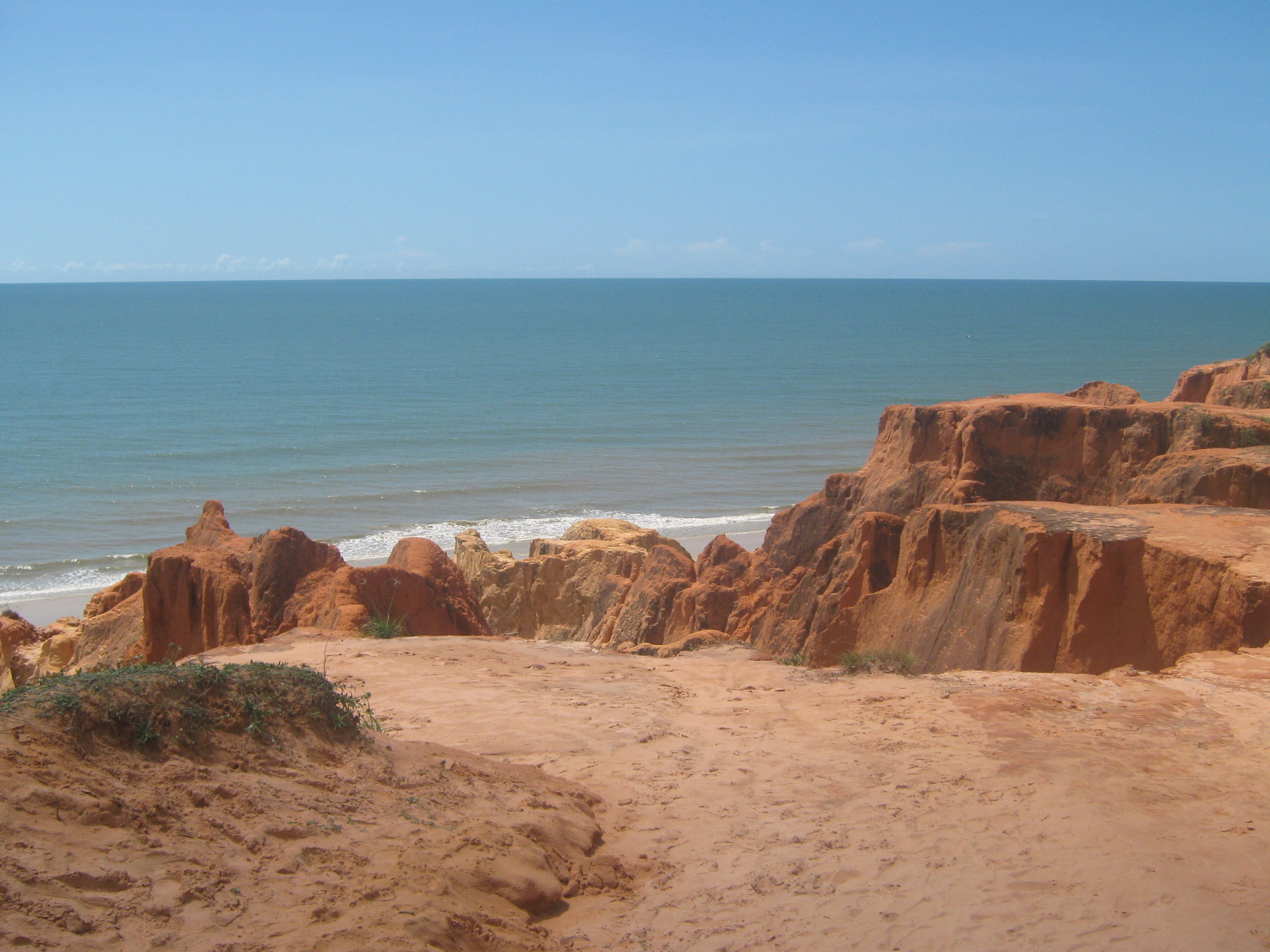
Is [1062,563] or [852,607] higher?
[1062,563]

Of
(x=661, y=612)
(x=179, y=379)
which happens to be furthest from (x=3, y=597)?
(x=179, y=379)

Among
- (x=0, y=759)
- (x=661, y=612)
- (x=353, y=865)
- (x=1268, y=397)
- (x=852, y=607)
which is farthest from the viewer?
(x=1268, y=397)

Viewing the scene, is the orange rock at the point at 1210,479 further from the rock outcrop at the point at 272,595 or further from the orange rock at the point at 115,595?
the orange rock at the point at 115,595

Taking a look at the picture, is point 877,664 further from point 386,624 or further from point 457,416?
point 457,416

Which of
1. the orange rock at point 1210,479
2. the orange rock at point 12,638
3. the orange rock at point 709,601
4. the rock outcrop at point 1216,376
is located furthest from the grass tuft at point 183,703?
the rock outcrop at point 1216,376

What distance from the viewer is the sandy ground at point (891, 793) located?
17.0 feet

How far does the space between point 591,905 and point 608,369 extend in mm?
64814

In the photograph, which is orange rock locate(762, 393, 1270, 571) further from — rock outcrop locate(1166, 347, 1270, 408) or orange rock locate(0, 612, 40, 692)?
orange rock locate(0, 612, 40, 692)

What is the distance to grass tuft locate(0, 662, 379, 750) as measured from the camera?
16.5ft

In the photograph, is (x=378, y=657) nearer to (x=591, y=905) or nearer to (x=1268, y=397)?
(x=591, y=905)

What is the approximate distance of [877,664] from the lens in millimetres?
9812

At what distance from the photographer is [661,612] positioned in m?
15.0

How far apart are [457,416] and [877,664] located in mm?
40308

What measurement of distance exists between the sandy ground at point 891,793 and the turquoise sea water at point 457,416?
18.8 metres
